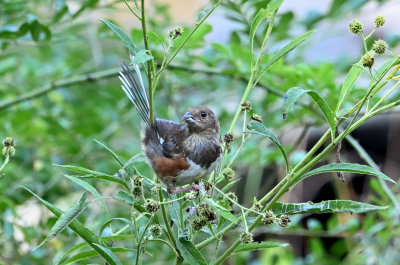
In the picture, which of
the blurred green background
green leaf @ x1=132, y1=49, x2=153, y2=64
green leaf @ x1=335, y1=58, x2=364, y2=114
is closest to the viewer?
green leaf @ x1=132, y1=49, x2=153, y2=64

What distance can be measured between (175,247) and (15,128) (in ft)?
5.86

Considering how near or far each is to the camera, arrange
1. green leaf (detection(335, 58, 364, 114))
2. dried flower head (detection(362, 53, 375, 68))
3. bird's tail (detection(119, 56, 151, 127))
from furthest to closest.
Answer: bird's tail (detection(119, 56, 151, 127)) → green leaf (detection(335, 58, 364, 114)) → dried flower head (detection(362, 53, 375, 68))

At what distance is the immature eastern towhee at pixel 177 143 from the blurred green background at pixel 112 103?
39cm

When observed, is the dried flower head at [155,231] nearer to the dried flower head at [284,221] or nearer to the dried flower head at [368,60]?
the dried flower head at [284,221]

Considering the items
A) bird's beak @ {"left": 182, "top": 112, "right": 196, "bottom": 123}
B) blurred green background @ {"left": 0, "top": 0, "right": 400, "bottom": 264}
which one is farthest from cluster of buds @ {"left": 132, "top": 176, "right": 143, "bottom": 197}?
blurred green background @ {"left": 0, "top": 0, "right": 400, "bottom": 264}

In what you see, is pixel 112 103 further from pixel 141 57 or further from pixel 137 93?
pixel 141 57

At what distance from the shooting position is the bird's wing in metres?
1.94

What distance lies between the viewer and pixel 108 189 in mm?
3053

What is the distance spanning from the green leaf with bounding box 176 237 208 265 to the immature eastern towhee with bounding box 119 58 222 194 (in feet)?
0.81

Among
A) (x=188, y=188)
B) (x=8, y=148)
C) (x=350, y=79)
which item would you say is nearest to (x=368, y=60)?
(x=350, y=79)

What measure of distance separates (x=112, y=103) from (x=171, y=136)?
1.31 m

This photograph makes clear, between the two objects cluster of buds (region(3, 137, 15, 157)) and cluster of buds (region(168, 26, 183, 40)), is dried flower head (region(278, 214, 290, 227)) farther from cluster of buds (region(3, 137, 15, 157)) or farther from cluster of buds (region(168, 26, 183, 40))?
cluster of buds (region(3, 137, 15, 157))

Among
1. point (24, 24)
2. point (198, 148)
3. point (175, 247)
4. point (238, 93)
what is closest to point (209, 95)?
point (238, 93)

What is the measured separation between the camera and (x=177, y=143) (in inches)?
78.3
